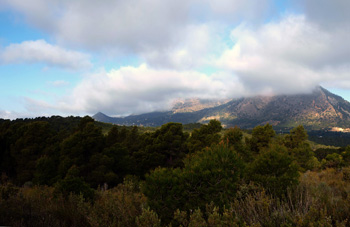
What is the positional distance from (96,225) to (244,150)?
68.7 feet

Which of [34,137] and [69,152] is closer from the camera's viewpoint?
[69,152]

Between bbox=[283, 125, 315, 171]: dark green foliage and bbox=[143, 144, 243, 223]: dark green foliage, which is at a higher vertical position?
bbox=[143, 144, 243, 223]: dark green foliage

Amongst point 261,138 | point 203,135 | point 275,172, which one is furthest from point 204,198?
point 261,138

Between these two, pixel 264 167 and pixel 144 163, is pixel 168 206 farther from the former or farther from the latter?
pixel 144 163

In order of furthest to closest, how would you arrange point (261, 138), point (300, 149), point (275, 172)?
point (300, 149)
point (261, 138)
point (275, 172)

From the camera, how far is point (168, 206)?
452 cm

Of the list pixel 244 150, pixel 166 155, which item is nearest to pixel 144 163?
pixel 166 155

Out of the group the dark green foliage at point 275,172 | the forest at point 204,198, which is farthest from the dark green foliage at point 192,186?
the dark green foliage at point 275,172

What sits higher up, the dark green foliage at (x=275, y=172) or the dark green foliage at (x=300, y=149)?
the dark green foliage at (x=275, y=172)

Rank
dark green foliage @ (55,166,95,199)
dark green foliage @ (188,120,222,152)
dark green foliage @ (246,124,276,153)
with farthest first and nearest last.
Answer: dark green foliage @ (188,120,222,152) < dark green foliage @ (246,124,276,153) < dark green foliage @ (55,166,95,199)

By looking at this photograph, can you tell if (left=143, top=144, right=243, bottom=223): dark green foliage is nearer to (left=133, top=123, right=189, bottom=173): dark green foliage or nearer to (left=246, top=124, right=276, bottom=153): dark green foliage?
(left=133, top=123, right=189, bottom=173): dark green foliage

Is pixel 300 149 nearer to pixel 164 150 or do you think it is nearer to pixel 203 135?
pixel 203 135

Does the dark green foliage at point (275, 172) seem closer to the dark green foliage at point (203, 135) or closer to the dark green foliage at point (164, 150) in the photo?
the dark green foliage at point (203, 135)

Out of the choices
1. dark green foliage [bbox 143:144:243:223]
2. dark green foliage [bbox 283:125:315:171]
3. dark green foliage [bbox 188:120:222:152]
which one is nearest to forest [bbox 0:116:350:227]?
dark green foliage [bbox 143:144:243:223]
